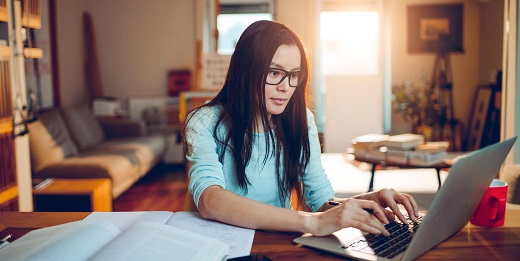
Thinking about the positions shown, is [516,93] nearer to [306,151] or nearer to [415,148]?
[415,148]

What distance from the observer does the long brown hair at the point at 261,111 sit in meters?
1.36

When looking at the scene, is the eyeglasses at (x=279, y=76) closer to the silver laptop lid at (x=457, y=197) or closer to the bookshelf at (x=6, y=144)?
the silver laptop lid at (x=457, y=197)

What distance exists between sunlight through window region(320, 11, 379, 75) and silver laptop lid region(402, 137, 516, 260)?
555cm

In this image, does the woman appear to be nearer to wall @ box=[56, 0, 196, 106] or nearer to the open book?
the open book

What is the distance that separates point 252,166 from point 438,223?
663mm

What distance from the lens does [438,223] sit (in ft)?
3.03

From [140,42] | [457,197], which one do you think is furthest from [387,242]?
[140,42]

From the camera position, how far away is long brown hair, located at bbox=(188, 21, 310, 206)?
4.46ft

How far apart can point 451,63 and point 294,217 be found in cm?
590

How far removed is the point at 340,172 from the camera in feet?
10.7

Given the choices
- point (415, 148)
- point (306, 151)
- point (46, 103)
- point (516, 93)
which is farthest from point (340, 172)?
point (46, 103)

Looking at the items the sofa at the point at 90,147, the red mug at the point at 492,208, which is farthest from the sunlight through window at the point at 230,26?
the red mug at the point at 492,208

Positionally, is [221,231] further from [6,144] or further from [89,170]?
[89,170]

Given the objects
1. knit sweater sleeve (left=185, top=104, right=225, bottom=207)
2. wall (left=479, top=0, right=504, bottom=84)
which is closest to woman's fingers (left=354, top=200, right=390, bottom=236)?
knit sweater sleeve (left=185, top=104, right=225, bottom=207)
